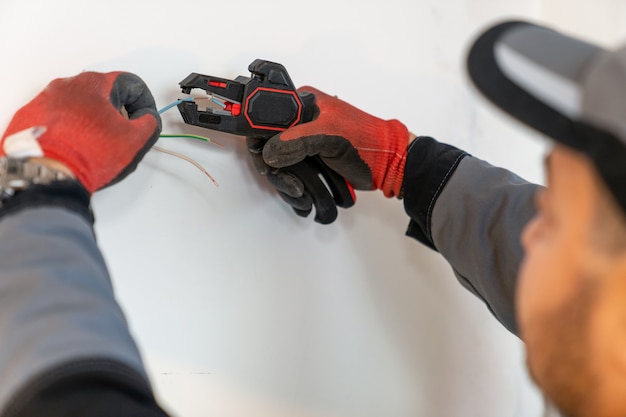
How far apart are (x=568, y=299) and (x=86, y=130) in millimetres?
530

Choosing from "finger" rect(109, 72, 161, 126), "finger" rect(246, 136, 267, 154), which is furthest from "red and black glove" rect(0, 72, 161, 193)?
"finger" rect(246, 136, 267, 154)

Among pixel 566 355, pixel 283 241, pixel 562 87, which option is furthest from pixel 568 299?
pixel 283 241

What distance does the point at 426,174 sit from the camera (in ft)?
3.27

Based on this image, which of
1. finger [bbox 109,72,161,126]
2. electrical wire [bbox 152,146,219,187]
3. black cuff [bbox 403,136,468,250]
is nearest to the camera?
finger [bbox 109,72,161,126]

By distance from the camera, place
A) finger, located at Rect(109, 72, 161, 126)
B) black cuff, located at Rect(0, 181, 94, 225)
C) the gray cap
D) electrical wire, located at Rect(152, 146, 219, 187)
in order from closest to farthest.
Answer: the gray cap < black cuff, located at Rect(0, 181, 94, 225) < finger, located at Rect(109, 72, 161, 126) < electrical wire, located at Rect(152, 146, 219, 187)

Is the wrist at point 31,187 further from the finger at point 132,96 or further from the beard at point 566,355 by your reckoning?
the beard at point 566,355

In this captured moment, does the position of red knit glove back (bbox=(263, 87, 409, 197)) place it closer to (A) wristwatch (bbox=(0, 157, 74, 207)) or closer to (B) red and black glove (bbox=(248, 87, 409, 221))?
(B) red and black glove (bbox=(248, 87, 409, 221))

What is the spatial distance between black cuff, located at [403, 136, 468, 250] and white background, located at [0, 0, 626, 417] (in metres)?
0.12

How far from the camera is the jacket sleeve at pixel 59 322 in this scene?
551mm

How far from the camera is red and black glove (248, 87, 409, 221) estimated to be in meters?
0.89

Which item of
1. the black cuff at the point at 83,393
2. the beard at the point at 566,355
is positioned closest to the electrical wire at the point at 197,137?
the black cuff at the point at 83,393

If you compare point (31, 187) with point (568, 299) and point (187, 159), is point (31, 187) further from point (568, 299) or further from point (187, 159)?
point (568, 299)

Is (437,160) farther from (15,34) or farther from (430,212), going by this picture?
(15,34)

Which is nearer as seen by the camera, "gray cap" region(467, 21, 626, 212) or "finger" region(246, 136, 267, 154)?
"gray cap" region(467, 21, 626, 212)
